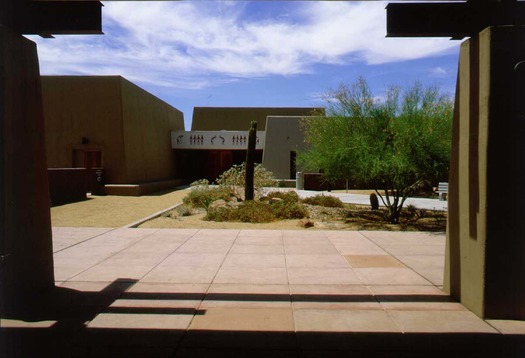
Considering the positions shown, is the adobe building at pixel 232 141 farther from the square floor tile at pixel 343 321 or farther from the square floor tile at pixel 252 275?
the square floor tile at pixel 343 321

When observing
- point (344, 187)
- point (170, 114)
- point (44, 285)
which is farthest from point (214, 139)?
point (44, 285)

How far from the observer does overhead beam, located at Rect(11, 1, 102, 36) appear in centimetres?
559

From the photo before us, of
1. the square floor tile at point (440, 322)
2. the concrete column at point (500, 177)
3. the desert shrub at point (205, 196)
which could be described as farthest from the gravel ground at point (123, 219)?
the concrete column at point (500, 177)

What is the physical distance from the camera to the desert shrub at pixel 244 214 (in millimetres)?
13492

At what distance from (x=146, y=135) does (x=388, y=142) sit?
64.3ft

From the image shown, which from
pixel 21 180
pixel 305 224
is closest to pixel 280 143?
pixel 305 224

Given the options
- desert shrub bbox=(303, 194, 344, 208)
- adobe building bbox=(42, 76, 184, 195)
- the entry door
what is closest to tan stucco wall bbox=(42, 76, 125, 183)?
adobe building bbox=(42, 76, 184, 195)

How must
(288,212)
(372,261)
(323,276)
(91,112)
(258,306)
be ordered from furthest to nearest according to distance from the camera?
(91,112) → (288,212) → (372,261) → (323,276) → (258,306)

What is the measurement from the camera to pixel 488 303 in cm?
484

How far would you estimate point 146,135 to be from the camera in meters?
28.7

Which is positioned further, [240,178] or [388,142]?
[240,178]

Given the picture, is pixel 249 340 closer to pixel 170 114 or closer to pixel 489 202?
pixel 489 202

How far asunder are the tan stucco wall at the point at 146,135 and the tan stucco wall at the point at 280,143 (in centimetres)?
805

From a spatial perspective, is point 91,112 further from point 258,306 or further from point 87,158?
point 258,306
